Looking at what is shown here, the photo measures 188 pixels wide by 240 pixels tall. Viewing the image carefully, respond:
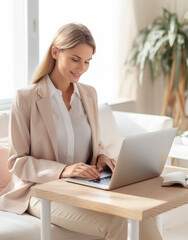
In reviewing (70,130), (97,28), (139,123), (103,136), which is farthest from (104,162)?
(97,28)

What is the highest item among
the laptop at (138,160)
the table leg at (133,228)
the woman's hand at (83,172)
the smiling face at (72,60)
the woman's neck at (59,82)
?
the smiling face at (72,60)

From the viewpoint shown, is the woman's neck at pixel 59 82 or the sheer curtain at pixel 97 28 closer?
the woman's neck at pixel 59 82

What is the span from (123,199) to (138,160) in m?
0.20

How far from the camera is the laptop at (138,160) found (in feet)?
5.87

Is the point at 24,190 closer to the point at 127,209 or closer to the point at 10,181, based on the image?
the point at 10,181

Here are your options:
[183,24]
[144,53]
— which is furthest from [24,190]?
[183,24]

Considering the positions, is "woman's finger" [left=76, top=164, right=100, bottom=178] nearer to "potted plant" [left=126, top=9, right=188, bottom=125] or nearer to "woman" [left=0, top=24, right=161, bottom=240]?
"woman" [left=0, top=24, right=161, bottom=240]

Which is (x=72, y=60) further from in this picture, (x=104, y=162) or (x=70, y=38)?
(x=104, y=162)

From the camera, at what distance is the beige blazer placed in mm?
2211

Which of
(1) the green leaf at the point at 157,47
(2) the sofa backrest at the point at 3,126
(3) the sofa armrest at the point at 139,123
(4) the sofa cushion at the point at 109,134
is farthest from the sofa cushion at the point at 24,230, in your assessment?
(1) the green leaf at the point at 157,47

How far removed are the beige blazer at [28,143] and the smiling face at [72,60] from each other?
0.39 feet

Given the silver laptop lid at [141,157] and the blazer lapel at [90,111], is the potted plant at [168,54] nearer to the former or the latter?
the blazer lapel at [90,111]

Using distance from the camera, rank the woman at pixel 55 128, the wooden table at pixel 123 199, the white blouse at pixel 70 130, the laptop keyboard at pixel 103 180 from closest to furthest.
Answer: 1. the wooden table at pixel 123 199
2. the laptop keyboard at pixel 103 180
3. the woman at pixel 55 128
4. the white blouse at pixel 70 130

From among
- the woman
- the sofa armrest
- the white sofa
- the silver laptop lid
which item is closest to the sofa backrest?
the white sofa
